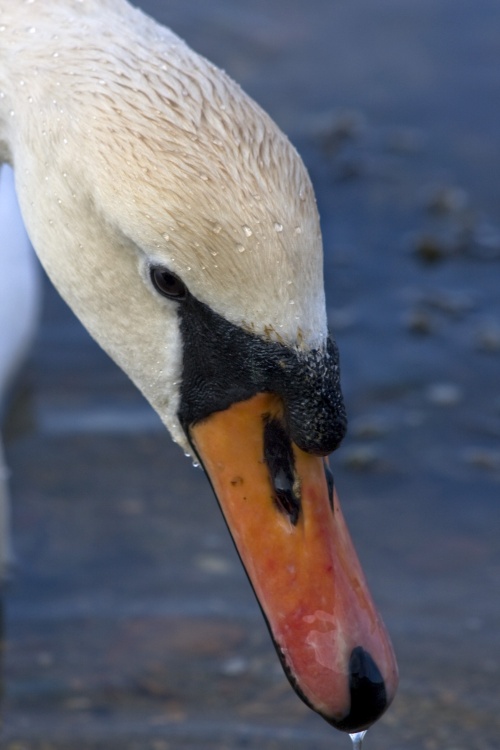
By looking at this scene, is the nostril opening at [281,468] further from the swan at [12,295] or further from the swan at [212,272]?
the swan at [12,295]

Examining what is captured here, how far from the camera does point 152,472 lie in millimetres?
5805

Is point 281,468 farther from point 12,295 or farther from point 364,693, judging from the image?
point 12,295

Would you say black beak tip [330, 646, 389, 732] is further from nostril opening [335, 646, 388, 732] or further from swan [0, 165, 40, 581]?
swan [0, 165, 40, 581]

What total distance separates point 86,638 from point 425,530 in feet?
4.45

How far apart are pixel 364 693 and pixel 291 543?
14.9 inches

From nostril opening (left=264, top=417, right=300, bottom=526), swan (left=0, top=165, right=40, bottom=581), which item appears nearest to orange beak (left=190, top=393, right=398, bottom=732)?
nostril opening (left=264, top=417, right=300, bottom=526)

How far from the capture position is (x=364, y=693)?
3246 mm

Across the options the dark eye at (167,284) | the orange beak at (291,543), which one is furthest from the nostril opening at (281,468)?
the dark eye at (167,284)

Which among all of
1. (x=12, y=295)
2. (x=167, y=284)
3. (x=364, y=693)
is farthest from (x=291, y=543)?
(x=12, y=295)

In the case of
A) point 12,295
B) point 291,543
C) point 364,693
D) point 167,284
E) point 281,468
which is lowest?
point 12,295

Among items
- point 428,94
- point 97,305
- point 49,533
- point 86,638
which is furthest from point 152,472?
point 428,94

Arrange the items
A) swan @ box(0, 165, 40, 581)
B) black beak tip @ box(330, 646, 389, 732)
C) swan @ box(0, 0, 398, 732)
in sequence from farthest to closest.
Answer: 1. swan @ box(0, 165, 40, 581)
2. black beak tip @ box(330, 646, 389, 732)
3. swan @ box(0, 0, 398, 732)

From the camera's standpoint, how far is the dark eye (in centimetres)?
325

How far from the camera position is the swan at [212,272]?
122 inches
